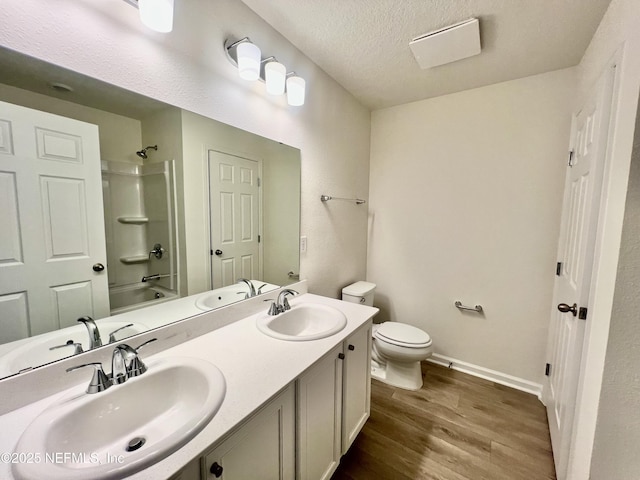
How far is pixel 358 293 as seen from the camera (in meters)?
2.13

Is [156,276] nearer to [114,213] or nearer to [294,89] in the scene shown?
[114,213]

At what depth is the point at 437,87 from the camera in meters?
2.03

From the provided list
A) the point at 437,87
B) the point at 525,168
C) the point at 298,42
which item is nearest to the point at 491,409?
the point at 525,168

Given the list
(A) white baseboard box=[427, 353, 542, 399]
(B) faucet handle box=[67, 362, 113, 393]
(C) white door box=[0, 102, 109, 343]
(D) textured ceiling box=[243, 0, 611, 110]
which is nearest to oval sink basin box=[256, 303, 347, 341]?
(B) faucet handle box=[67, 362, 113, 393]

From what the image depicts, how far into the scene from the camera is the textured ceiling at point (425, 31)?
50.4 inches

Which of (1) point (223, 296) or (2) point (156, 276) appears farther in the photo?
(1) point (223, 296)

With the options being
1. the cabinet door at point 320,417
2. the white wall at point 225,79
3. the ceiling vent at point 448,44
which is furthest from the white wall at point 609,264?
the white wall at point 225,79

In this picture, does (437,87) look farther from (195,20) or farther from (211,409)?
(211,409)

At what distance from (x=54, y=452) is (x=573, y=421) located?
1.83m

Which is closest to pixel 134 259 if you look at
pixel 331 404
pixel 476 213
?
pixel 331 404

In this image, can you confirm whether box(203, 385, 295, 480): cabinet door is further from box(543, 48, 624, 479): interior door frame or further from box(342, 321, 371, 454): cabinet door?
box(543, 48, 624, 479): interior door frame

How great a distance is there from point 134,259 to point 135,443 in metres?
0.61

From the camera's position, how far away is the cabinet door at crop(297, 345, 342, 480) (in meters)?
0.99

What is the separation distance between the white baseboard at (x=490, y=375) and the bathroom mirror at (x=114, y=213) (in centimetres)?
188
